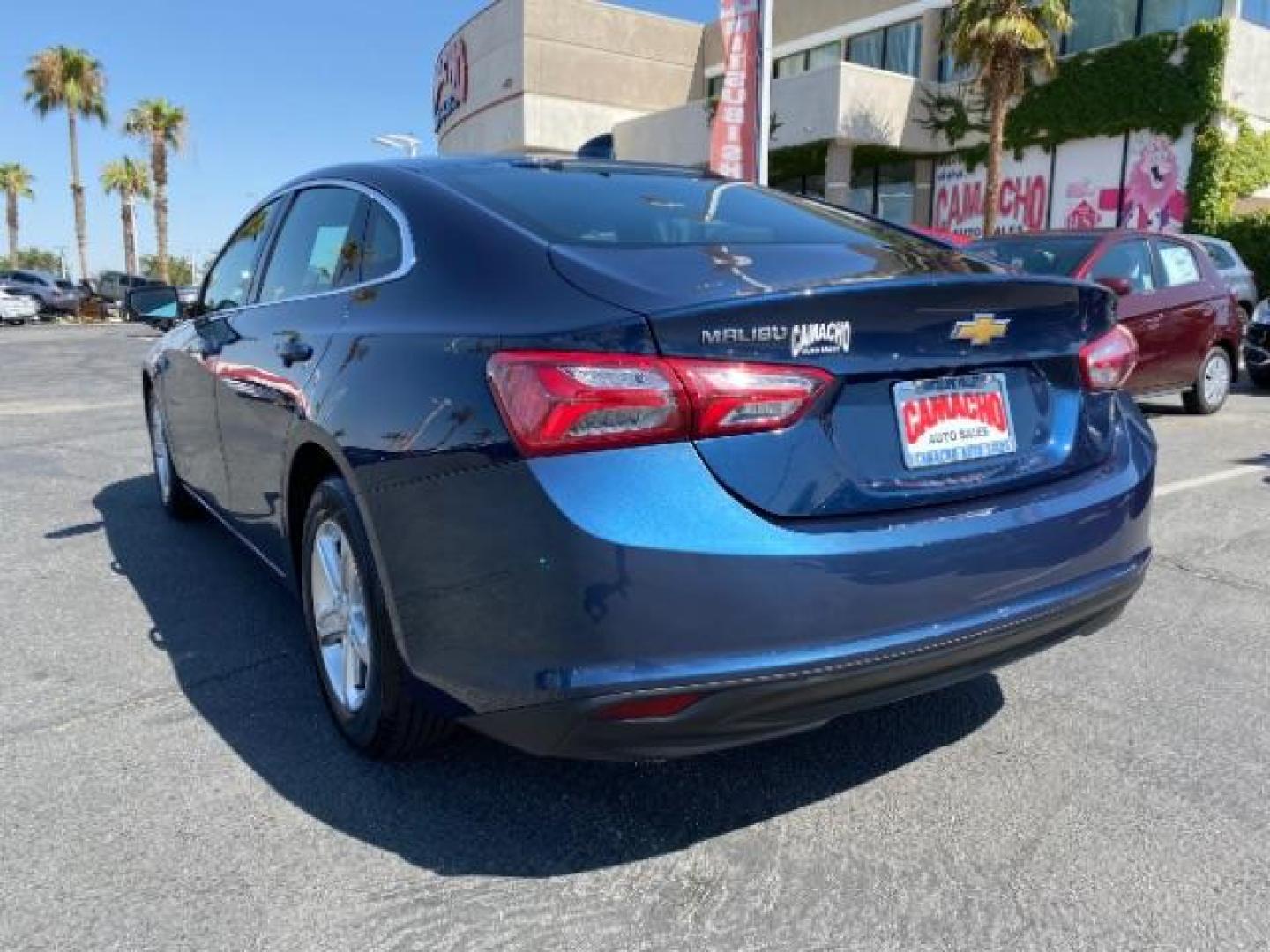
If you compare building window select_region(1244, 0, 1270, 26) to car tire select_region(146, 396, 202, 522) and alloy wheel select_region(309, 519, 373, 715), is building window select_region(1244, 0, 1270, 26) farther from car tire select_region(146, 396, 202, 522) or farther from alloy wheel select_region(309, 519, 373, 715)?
alloy wheel select_region(309, 519, 373, 715)

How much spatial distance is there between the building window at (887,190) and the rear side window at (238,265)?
21769mm

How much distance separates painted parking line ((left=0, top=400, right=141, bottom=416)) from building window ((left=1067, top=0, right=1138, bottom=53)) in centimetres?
1972

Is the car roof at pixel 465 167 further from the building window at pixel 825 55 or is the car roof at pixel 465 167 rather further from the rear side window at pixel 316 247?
the building window at pixel 825 55

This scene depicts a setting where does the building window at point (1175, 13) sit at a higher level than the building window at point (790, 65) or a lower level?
lower

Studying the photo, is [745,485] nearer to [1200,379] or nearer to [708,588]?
[708,588]

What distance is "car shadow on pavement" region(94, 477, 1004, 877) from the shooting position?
7.70 feet

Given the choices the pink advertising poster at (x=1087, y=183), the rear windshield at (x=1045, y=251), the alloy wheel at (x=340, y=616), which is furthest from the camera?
the pink advertising poster at (x=1087, y=183)

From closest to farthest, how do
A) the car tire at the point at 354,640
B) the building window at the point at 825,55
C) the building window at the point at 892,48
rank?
the car tire at the point at 354,640, the building window at the point at 892,48, the building window at the point at 825,55

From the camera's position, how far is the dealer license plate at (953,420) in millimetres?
2143

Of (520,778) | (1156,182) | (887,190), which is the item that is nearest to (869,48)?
(887,190)

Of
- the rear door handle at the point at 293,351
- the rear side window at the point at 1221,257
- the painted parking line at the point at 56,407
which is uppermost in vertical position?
the rear side window at the point at 1221,257

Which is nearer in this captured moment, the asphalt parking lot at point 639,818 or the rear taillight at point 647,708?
the rear taillight at point 647,708

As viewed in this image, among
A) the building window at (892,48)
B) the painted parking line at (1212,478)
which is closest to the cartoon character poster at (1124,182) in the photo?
the building window at (892,48)

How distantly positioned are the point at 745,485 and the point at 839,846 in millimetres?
920
